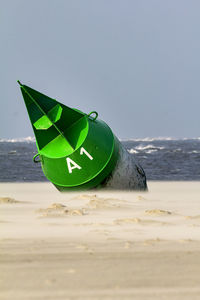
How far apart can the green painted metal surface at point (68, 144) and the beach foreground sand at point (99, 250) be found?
89cm

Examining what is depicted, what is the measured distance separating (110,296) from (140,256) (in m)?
0.75

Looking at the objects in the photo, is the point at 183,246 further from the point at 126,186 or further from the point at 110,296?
the point at 126,186

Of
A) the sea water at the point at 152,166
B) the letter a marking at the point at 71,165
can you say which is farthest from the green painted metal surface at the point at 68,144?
the sea water at the point at 152,166

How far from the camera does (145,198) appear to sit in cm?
626

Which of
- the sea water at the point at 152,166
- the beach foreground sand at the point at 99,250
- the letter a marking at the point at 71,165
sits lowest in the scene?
the sea water at the point at 152,166

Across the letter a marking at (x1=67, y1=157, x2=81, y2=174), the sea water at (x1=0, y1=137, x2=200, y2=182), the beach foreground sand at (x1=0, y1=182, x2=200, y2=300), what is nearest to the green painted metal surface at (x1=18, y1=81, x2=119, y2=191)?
the letter a marking at (x1=67, y1=157, x2=81, y2=174)

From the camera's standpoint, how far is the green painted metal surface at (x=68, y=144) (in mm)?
6426

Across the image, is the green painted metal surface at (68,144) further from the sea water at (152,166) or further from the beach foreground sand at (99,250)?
the sea water at (152,166)

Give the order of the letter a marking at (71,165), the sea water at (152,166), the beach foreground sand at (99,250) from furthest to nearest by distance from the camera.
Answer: the sea water at (152,166) < the letter a marking at (71,165) < the beach foreground sand at (99,250)

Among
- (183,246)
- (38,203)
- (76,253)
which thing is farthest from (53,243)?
(38,203)

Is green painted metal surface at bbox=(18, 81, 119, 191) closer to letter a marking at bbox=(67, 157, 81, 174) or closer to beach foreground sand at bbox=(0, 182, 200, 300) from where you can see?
letter a marking at bbox=(67, 157, 81, 174)

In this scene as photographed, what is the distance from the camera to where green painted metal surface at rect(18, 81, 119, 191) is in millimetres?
6426

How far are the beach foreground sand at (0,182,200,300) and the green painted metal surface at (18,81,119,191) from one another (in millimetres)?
885

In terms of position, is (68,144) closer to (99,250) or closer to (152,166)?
(99,250)
